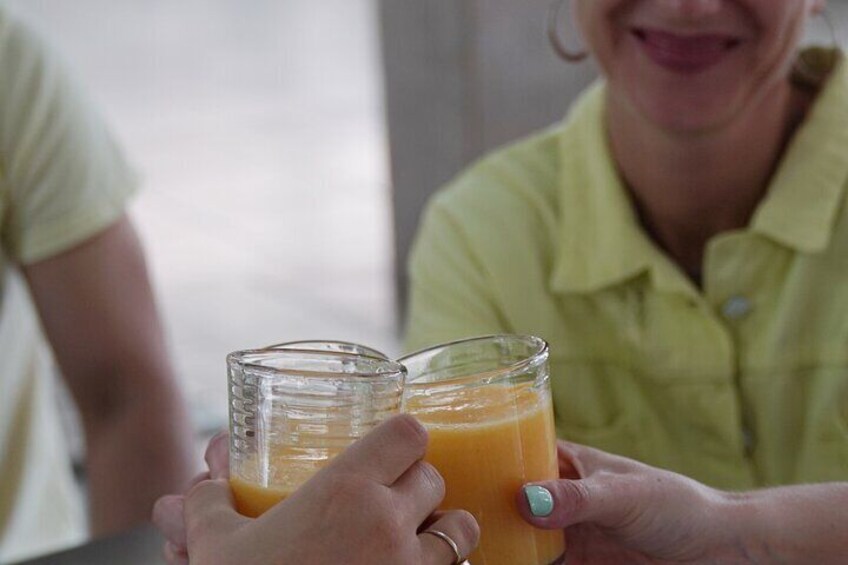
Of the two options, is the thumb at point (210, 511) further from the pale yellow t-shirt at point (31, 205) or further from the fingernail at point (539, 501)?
the pale yellow t-shirt at point (31, 205)

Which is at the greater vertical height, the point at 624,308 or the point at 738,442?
the point at 624,308

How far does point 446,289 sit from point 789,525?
2.01ft

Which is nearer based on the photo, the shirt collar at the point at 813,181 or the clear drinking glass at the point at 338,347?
the clear drinking glass at the point at 338,347

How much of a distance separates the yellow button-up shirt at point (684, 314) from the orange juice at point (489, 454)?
1.85ft

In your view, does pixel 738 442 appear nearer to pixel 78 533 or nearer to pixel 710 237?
pixel 710 237

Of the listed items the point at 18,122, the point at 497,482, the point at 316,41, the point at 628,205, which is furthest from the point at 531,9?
the point at 316,41

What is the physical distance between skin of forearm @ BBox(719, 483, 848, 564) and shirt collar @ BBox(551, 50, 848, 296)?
17.8 inches

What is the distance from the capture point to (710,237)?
5.20 feet

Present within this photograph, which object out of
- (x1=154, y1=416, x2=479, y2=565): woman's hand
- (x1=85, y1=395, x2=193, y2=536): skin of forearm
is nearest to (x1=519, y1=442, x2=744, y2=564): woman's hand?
(x1=154, y1=416, x2=479, y2=565): woman's hand

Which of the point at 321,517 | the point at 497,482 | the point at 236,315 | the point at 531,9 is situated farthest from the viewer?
the point at 236,315

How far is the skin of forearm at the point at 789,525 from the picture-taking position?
1057 millimetres

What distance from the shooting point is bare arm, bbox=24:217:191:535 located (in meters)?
1.58

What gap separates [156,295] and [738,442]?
76cm

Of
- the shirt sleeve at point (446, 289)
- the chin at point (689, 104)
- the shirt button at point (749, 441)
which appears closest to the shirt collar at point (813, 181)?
the chin at point (689, 104)
